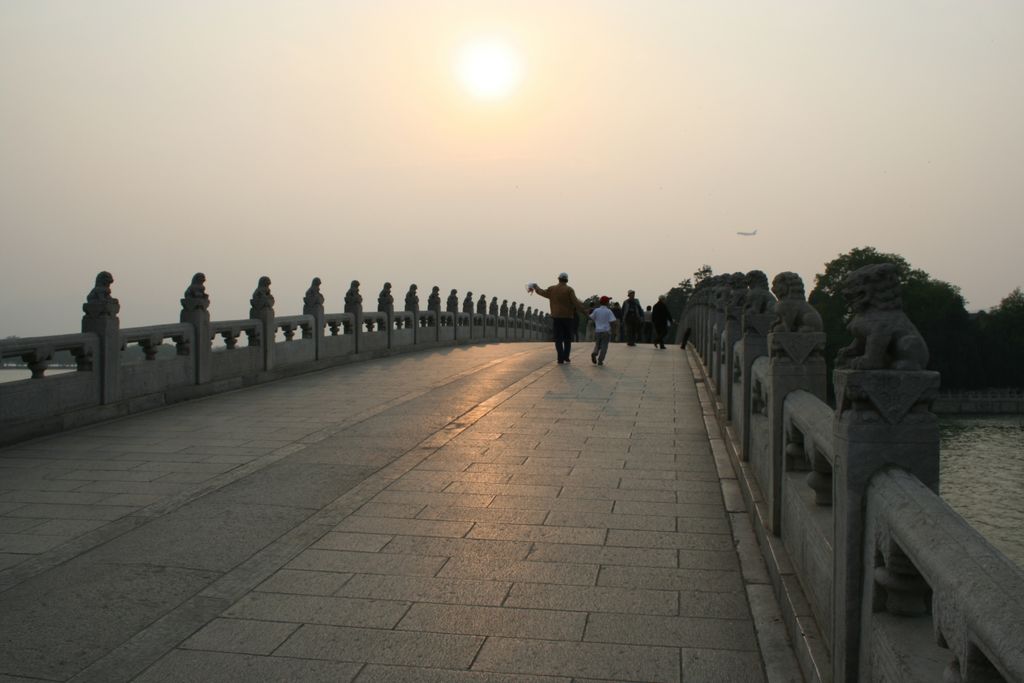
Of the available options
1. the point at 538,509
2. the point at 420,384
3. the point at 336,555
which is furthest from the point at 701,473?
the point at 420,384

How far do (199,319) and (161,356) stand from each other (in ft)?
2.94

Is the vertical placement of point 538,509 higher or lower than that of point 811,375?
lower

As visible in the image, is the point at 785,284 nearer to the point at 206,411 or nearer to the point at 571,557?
the point at 571,557

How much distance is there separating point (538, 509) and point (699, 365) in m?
12.5

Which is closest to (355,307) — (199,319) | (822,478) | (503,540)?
(199,319)

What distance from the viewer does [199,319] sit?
13094 mm

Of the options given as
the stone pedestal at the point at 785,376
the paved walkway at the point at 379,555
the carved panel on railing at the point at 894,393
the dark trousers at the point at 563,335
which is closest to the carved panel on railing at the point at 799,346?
the stone pedestal at the point at 785,376

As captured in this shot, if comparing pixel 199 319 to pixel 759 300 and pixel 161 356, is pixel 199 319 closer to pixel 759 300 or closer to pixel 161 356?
pixel 161 356

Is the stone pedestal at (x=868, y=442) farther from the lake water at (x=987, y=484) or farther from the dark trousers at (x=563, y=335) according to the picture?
the dark trousers at (x=563, y=335)

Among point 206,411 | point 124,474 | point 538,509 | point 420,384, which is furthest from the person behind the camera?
point 420,384

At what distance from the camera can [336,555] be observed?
5.62 metres

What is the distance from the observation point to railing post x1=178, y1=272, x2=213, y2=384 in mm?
13019

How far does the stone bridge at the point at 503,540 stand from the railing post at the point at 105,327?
0.11 feet

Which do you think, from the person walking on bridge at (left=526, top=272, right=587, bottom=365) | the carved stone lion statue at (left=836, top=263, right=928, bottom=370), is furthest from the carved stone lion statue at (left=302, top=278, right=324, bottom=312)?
the carved stone lion statue at (left=836, top=263, right=928, bottom=370)
